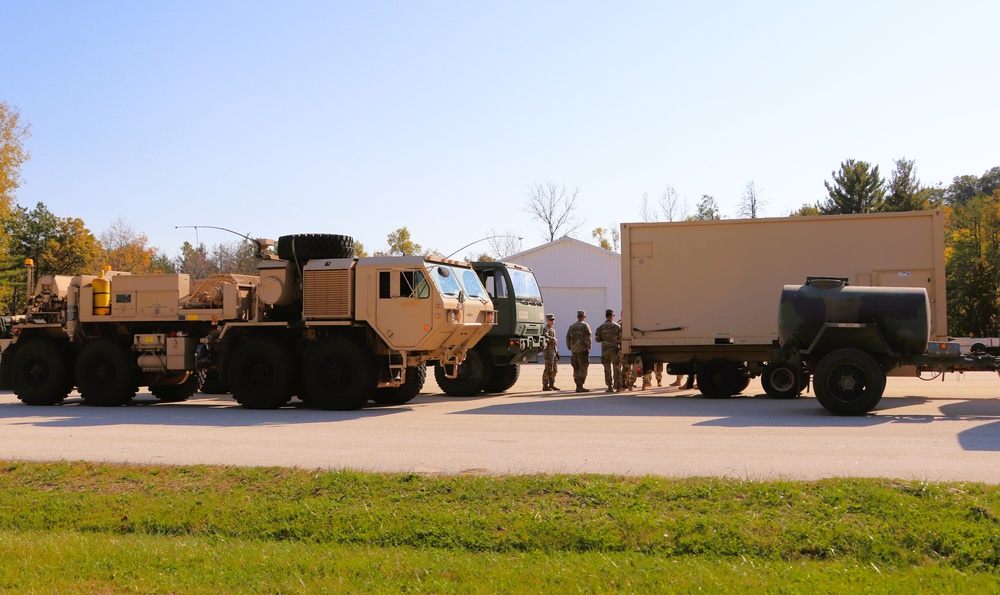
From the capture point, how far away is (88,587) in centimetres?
651

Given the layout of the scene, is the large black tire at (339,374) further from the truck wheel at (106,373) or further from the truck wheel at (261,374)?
the truck wheel at (106,373)

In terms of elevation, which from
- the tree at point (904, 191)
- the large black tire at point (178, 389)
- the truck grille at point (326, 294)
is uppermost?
the tree at point (904, 191)

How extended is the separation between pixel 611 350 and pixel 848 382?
6670 mm

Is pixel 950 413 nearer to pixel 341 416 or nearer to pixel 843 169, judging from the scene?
pixel 341 416

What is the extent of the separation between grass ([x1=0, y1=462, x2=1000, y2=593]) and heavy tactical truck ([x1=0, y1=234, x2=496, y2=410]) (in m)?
7.66

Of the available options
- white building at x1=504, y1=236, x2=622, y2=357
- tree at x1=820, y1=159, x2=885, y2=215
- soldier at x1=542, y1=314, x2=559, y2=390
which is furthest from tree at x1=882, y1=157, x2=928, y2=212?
soldier at x1=542, y1=314, x2=559, y2=390

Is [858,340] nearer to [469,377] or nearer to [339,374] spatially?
[469,377]

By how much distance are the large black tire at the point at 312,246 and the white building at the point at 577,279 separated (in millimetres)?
28307

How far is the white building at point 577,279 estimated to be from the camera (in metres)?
45.7

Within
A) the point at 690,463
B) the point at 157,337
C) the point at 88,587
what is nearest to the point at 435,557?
the point at 88,587

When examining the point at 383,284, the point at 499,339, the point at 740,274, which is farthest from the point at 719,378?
the point at 383,284

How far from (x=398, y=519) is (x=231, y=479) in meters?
2.28

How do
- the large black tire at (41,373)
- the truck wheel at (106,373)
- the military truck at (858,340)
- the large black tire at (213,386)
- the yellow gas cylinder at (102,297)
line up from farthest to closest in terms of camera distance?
the large black tire at (213,386), the large black tire at (41,373), the yellow gas cylinder at (102,297), the truck wheel at (106,373), the military truck at (858,340)

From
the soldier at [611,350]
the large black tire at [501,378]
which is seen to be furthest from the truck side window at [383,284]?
the soldier at [611,350]
